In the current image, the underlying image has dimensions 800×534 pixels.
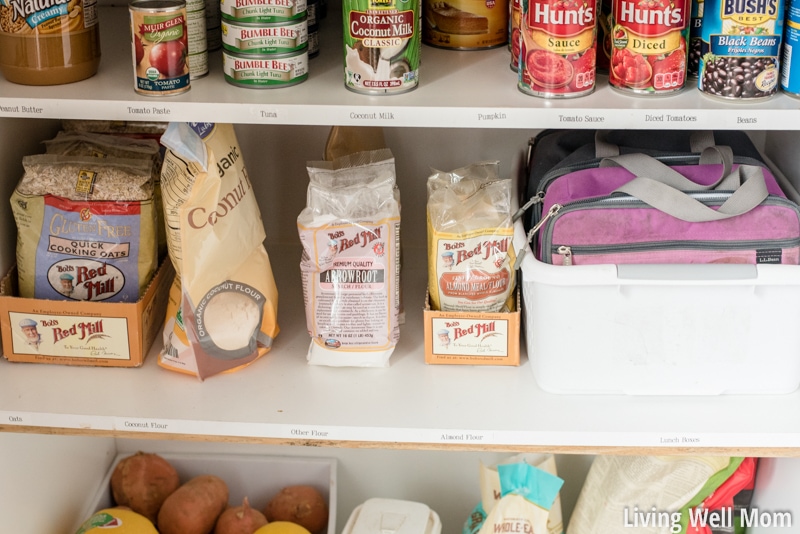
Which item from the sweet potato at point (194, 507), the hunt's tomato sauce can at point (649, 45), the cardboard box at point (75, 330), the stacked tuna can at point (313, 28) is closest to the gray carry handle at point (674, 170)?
the hunt's tomato sauce can at point (649, 45)

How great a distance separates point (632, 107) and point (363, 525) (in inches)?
35.3

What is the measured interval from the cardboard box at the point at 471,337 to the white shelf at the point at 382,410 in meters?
0.02

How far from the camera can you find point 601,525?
62.4 inches

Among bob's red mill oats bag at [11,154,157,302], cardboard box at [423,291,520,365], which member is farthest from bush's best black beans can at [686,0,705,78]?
bob's red mill oats bag at [11,154,157,302]

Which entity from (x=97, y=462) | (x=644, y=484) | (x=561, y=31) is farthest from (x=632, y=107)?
(x=97, y=462)

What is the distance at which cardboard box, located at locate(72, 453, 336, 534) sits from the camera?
1824mm

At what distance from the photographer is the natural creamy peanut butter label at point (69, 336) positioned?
1.33m

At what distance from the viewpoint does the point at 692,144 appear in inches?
52.7

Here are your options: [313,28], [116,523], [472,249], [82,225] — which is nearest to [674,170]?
[472,249]

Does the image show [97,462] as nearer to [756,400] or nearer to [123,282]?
[123,282]

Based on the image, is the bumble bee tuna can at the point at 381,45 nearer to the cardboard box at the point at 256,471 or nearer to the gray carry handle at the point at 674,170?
the gray carry handle at the point at 674,170

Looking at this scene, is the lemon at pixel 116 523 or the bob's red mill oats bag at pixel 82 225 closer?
the bob's red mill oats bag at pixel 82 225

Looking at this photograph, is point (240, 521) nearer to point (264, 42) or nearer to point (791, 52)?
point (264, 42)

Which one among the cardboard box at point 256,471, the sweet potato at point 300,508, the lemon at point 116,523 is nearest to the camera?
the lemon at point 116,523
